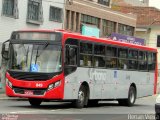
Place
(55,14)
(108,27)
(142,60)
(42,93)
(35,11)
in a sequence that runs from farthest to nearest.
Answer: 1. (108,27)
2. (55,14)
3. (35,11)
4. (142,60)
5. (42,93)

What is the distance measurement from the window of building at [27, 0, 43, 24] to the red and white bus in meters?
13.5

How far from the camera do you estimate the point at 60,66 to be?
21.2 meters

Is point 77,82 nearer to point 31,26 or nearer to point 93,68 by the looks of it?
point 93,68

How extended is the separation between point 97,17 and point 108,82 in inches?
991

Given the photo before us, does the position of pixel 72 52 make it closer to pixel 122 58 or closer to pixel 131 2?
pixel 122 58

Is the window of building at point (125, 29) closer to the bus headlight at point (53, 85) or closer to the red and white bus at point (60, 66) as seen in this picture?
the red and white bus at point (60, 66)

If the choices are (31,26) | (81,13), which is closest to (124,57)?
(31,26)

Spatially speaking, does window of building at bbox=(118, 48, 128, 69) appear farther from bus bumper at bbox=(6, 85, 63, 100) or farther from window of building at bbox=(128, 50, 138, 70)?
bus bumper at bbox=(6, 85, 63, 100)

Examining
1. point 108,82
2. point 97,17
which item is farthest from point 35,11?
point 108,82

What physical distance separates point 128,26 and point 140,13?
20390mm

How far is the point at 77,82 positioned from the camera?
882 inches

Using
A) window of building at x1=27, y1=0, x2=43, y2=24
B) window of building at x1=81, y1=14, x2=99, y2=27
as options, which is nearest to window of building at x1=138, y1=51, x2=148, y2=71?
window of building at x1=27, y1=0, x2=43, y2=24

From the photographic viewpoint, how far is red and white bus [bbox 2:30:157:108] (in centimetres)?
2109

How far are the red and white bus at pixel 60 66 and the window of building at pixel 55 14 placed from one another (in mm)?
15832
